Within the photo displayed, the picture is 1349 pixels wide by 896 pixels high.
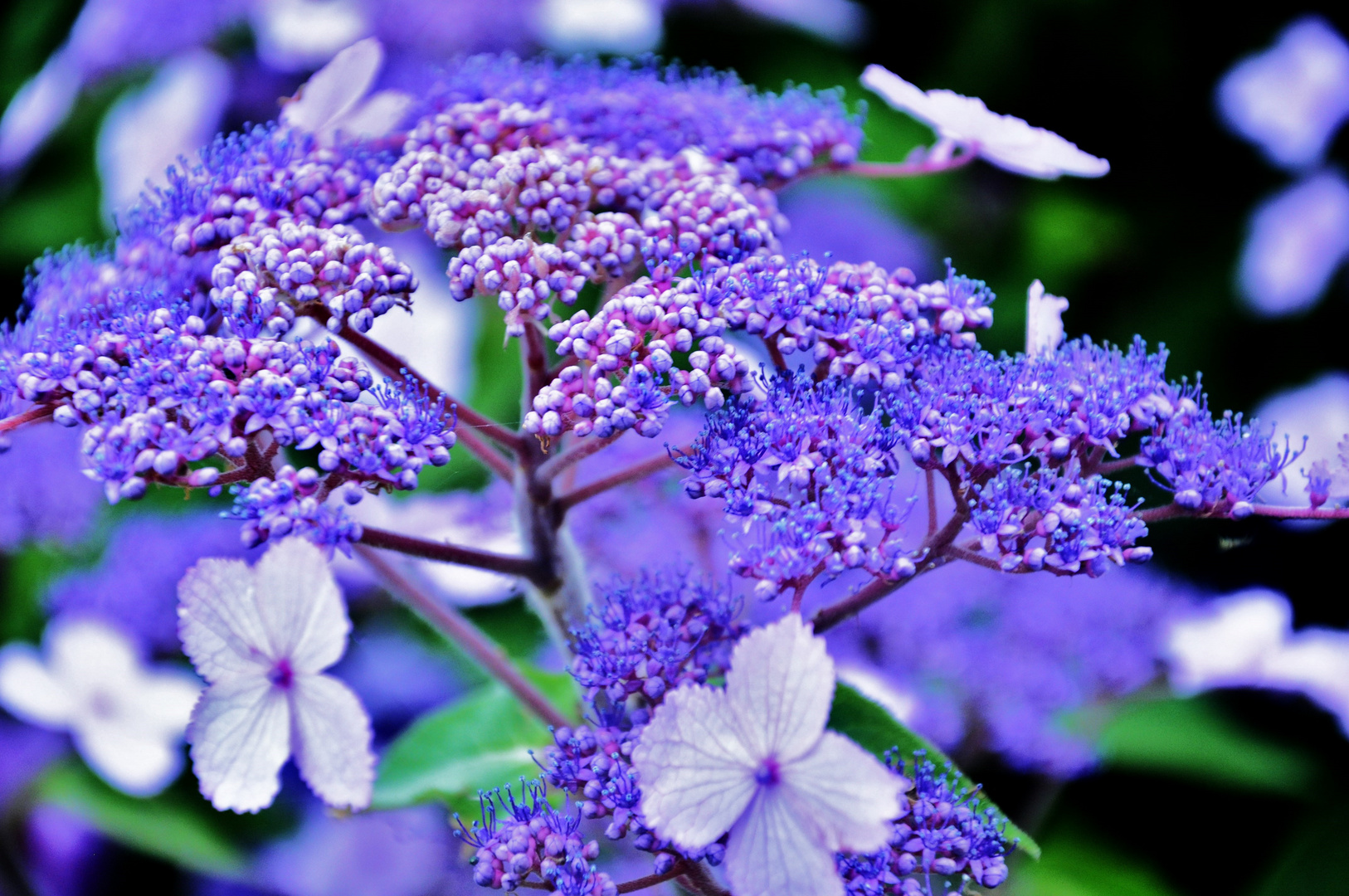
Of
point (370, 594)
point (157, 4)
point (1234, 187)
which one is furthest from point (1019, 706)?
point (157, 4)

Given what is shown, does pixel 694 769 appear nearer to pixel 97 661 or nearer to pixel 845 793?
pixel 845 793

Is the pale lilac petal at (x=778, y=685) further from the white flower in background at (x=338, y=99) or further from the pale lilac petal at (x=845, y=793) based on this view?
the white flower in background at (x=338, y=99)

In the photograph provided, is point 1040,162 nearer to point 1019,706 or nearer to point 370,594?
point 1019,706

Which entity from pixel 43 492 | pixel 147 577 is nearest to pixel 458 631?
pixel 147 577

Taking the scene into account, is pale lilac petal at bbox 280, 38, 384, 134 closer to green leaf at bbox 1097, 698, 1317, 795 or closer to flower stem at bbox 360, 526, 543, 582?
flower stem at bbox 360, 526, 543, 582

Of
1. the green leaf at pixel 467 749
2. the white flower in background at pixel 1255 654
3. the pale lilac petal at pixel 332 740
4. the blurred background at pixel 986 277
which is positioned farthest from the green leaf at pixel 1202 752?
the pale lilac petal at pixel 332 740

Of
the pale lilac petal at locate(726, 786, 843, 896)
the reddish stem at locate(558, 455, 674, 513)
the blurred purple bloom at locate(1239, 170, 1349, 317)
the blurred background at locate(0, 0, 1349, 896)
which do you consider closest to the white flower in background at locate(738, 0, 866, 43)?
the blurred background at locate(0, 0, 1349, 896)
